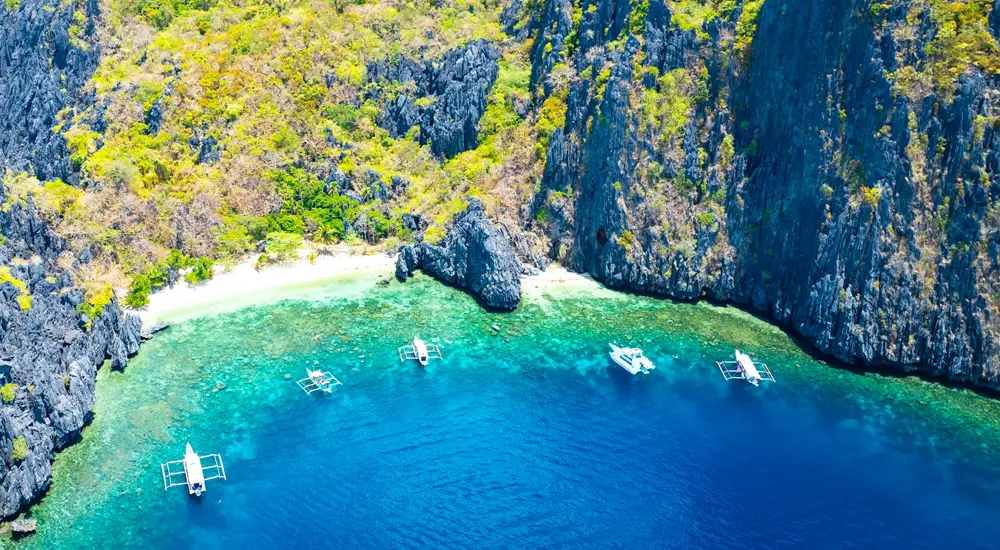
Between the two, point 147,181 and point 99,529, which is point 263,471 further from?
point 147,181

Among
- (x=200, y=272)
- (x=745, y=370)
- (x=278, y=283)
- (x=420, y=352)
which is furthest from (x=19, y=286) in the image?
(x=745, y=370)

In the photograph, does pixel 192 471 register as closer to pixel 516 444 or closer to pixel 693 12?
pixel 516 444

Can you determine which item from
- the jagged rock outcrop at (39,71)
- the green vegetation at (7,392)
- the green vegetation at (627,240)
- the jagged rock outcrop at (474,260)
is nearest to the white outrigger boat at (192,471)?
the green vegetation at (7,392)

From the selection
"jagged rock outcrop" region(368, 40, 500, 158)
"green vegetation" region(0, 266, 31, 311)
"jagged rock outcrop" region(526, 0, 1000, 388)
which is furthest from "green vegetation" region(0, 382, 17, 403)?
"jagged rock outcrop" region(368, 40, 500, 158)

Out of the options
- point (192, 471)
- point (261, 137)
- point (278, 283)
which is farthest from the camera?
point (261, 137)

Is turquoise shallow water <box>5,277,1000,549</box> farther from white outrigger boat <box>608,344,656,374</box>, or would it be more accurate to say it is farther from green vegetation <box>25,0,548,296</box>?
green vegetation <box>25,0,548,296</box>
